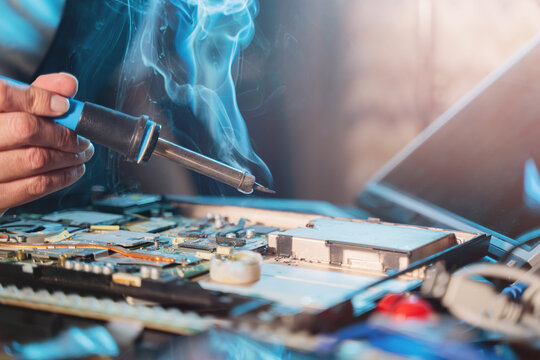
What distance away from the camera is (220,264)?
2.98 feet

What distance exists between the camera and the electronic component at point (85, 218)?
1433mm

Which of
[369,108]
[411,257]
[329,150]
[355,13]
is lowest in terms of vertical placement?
[411,257]

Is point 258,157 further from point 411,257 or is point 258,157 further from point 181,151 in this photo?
point 411,257

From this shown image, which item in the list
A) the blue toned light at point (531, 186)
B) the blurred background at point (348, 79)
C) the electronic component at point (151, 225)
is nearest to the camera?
the electronic component at point (151, 225)

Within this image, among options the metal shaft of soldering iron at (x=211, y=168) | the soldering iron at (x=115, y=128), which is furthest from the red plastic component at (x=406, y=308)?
the soldering iron at (x=115, y=128)

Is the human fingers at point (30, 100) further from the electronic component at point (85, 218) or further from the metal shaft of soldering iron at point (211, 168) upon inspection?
the electronic component at point (85, 218)

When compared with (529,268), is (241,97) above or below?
above

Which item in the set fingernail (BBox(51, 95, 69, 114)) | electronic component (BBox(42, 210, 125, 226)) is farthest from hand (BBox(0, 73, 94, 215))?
electronic component (BBox(42, 210, 125, 226))

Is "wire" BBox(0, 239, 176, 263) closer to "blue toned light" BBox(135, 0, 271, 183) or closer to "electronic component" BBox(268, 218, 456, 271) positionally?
"electronic component" BBox(268, 218, 456, 271)

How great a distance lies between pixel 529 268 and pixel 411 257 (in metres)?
Answer: 0.36

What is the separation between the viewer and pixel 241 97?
188 cm

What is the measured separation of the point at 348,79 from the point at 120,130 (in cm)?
113

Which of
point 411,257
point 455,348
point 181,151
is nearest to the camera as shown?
point 455,348

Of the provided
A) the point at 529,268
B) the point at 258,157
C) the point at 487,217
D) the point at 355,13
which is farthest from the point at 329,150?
the point at 529,268
